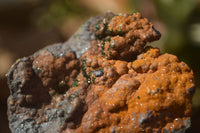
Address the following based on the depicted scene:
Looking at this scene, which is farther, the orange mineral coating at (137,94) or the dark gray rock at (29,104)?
the dark gray rock at (29,104)

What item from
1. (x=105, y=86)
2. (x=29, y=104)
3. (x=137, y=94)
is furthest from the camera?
(x=29, y=104)

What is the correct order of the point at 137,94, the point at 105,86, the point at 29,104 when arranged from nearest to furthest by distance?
1. the point at 137,94
2. the point at 105,86
3. the point at 29,104

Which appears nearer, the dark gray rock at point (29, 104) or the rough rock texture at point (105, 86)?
the rough rock texture at point (105, 86)

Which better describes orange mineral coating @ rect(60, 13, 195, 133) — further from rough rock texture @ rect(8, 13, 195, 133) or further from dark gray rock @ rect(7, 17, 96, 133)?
dark gray rock @ rect(7, 17, 96, 133)

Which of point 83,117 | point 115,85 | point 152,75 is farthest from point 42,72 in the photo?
point 152,75

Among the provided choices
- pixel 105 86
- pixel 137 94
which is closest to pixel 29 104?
pixel 105 86

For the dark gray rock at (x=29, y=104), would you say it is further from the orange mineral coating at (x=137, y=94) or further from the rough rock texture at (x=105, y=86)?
the orange mineral coating at (x=137, y=94)

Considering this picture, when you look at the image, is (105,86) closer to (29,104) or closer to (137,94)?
(137,94)

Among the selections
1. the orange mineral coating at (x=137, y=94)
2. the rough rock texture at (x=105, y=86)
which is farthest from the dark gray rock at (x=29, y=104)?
the orange mineral coating at (x=137, y=94)

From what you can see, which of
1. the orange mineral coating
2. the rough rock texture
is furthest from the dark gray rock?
the orange mineral coating
